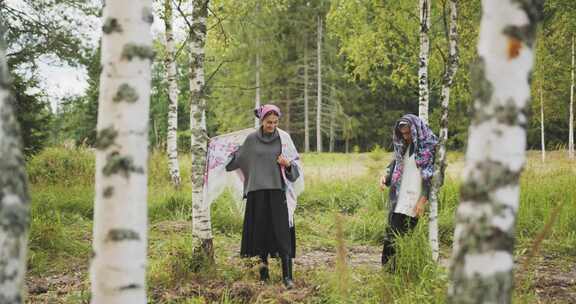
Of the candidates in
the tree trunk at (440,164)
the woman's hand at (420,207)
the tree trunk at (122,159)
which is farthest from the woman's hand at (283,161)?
the tree trunk at (122,159)

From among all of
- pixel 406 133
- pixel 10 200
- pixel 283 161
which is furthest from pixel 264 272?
pixel 10 200

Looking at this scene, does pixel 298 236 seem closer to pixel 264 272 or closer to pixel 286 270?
pixel 264 272

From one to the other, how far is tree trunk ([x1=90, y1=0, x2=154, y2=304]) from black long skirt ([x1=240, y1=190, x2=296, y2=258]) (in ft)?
11.4

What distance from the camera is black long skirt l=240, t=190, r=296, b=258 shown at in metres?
5.73

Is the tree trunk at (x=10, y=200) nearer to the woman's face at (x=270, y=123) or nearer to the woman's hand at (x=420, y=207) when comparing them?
the woman's face at (x=270, y=123)

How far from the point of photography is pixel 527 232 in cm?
825

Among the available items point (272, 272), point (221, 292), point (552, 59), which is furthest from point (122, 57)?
point (552, 59)

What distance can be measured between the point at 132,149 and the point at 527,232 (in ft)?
24.2

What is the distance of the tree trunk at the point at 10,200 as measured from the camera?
1.86 meters

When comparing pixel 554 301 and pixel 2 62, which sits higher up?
pixel 2 62

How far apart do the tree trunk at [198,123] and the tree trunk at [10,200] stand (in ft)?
12.4

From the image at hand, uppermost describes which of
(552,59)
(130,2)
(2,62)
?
(552,59)

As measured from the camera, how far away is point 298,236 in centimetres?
851

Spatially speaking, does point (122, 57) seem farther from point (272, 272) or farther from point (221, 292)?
point (272, 272)
